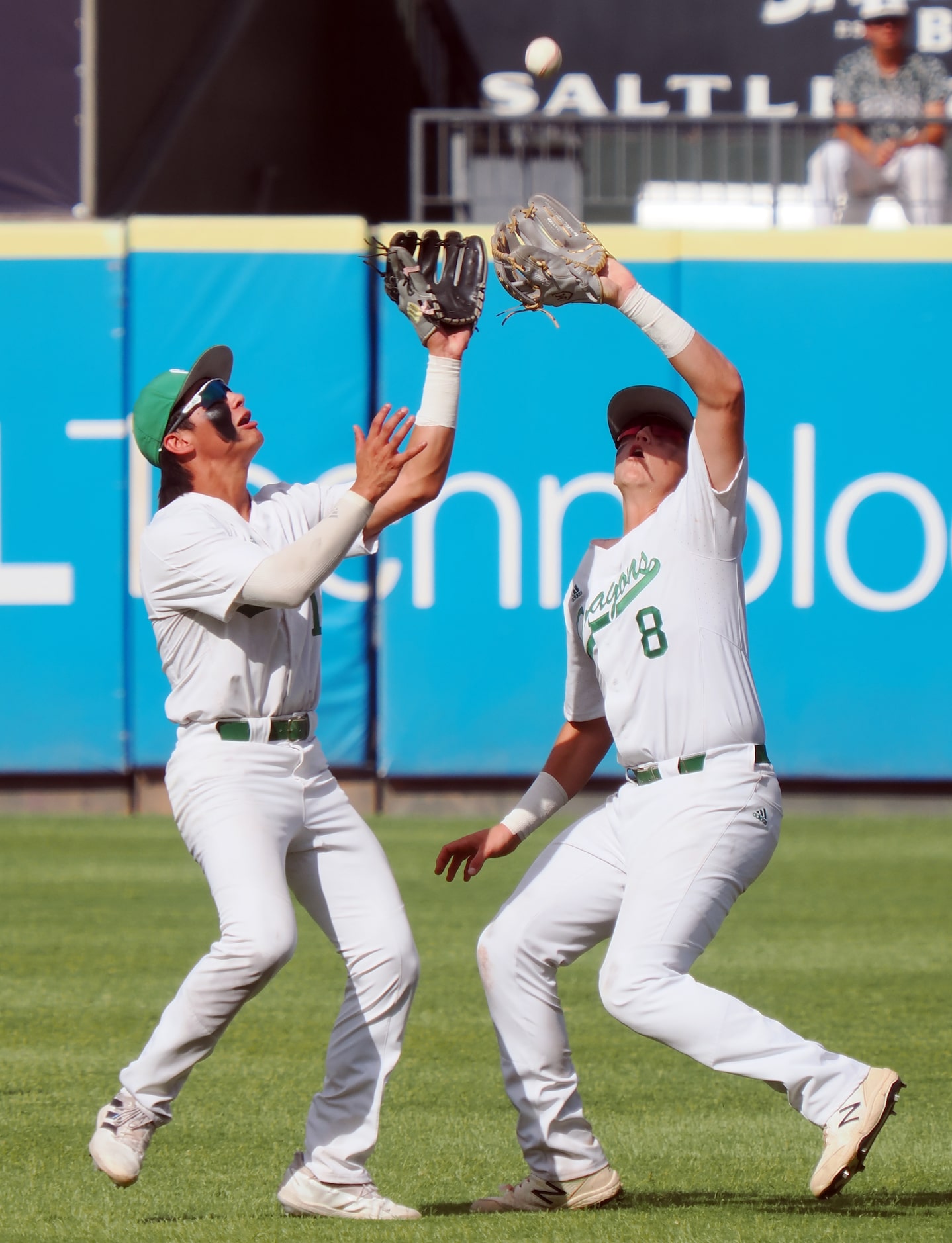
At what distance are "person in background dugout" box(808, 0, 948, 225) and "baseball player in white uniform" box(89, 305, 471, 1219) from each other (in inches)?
329

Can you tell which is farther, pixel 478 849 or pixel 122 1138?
pixel 478 849

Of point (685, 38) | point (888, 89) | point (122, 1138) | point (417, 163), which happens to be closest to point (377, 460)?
point (122, 1138)

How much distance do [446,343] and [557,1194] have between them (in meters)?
2.14

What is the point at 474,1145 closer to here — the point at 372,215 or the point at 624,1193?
the point at 624,1193

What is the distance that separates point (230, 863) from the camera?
4219mm

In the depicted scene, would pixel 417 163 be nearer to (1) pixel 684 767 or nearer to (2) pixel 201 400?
(2) pixel 201 400

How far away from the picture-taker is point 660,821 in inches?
163

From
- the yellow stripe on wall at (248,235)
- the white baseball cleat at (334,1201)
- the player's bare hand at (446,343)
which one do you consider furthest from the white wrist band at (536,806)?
the yellow stripe on wall at (248,235)

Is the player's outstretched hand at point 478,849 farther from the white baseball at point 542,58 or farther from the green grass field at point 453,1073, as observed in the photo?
the white baseball at point 542,58

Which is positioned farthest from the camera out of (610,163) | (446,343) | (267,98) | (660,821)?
(267,98)

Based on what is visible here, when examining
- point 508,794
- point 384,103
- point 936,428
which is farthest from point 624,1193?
point 384,103

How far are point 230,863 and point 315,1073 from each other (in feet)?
5.53

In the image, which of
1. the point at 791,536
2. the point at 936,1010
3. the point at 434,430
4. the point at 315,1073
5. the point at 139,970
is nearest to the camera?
the point at 434,430

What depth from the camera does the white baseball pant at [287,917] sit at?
4102 millimetres
